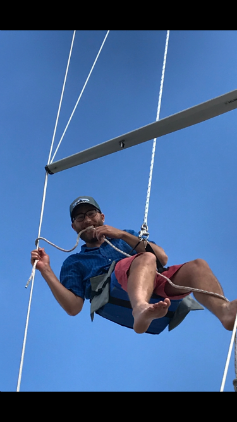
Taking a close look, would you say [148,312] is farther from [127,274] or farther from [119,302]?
[119,302]

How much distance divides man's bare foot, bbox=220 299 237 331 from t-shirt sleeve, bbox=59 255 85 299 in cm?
98

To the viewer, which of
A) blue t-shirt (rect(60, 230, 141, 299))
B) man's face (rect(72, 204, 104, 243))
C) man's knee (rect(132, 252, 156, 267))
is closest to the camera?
man's knee (rect(132, 252, 156, 267))

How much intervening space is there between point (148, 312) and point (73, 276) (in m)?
1.06

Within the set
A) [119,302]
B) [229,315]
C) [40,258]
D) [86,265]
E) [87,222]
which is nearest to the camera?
[229,315]

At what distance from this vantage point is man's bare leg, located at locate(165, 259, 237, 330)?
1869 millimetres

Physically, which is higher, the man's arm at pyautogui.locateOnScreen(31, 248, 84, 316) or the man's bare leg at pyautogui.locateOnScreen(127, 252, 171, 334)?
the man's arm at pyautogui.locateOnScreen(31, 248, 84, 316)

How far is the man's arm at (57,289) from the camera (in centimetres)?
253

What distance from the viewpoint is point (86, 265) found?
2723 millimetres

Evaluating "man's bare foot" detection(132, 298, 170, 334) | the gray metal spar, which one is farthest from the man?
the gray metal spar

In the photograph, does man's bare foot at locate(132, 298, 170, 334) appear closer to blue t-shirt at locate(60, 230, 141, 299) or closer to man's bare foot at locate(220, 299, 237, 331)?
man's bare foot at locate(220, 299, 237, 331)

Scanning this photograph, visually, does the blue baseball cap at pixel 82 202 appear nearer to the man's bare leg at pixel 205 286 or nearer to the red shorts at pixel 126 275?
the red shorts at pixel 126 275

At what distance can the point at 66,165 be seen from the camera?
2951mm

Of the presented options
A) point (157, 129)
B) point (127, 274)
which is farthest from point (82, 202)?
point (127, 274)
